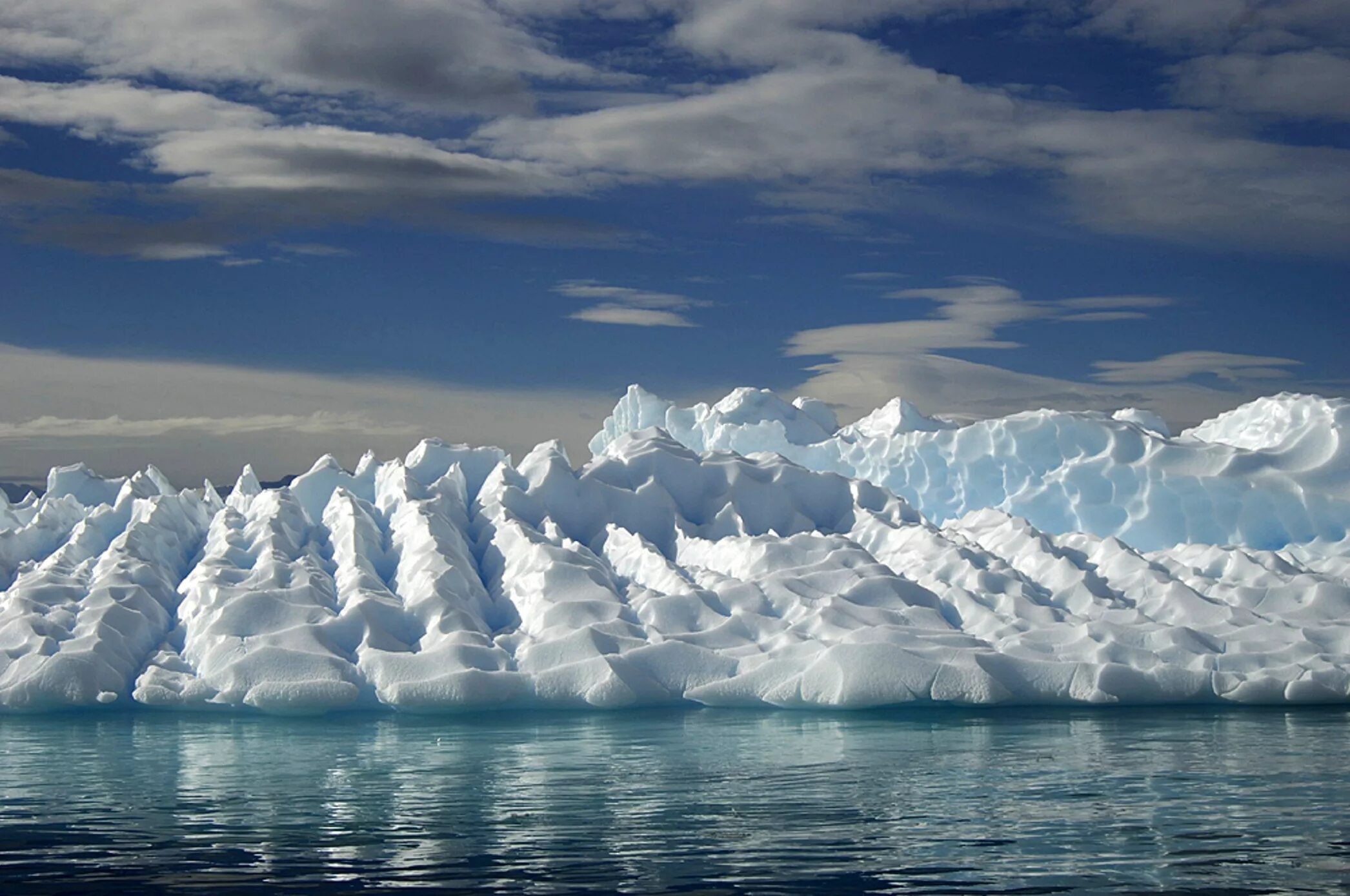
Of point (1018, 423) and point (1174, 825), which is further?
point (1018, 423)

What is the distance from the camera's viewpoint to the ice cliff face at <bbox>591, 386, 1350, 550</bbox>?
31.6m

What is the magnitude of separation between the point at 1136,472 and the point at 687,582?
14161mm

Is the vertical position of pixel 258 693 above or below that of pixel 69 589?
below

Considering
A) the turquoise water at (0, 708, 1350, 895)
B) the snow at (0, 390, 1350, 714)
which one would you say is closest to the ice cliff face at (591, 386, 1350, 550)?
the snow at (0, 390, 1350, 714)

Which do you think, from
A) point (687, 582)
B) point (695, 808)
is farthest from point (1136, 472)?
point (695, 808)

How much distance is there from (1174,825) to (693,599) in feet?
42.9

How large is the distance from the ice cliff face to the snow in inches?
3.2

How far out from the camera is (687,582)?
23672 mm

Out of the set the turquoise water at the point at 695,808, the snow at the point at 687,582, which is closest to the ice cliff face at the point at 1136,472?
the snow at the point at 687,582

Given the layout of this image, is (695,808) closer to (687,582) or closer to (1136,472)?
Answer: (687,582)

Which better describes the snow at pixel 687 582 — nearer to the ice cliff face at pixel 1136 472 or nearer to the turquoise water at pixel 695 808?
the ice cliff face at pixel 1136 472

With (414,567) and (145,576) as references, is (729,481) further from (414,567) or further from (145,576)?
(145,576)

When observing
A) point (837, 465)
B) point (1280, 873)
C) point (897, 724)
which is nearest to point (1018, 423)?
point (837, 465)

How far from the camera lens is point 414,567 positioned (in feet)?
78.9
